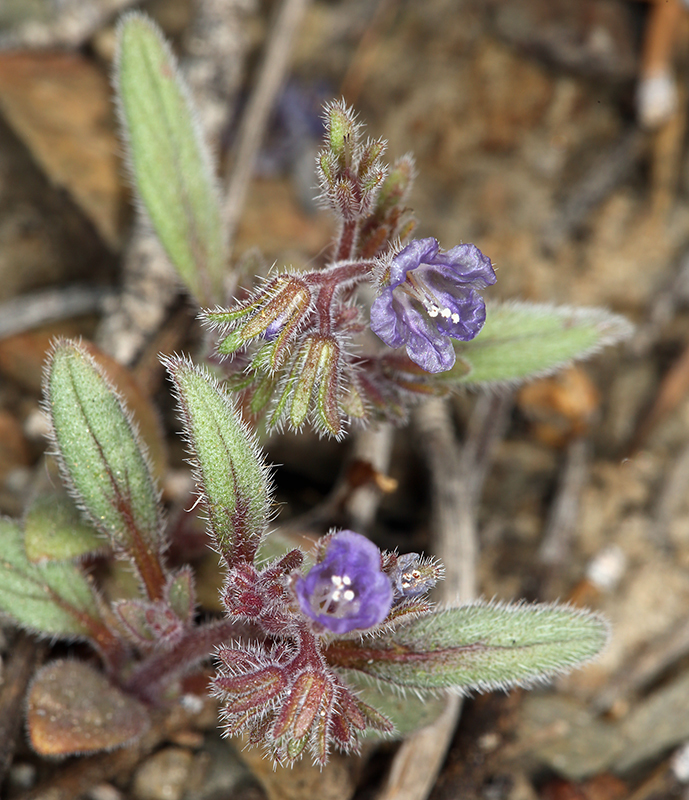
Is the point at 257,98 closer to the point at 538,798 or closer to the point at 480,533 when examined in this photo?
the point at 480,533

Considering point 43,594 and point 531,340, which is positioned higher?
point 531,340

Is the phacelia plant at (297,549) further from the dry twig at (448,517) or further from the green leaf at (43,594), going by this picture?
the dry twig at (448,517)

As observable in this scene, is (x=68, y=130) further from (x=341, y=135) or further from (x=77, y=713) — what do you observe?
(x=77, y=713)

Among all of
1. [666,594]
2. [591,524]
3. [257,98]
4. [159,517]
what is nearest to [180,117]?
[257,98]

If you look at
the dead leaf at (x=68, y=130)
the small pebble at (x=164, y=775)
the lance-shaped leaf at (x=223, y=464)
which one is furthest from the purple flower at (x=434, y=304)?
the dead leaf at (x=68, y=130)

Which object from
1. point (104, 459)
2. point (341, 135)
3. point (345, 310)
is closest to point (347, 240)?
point (345, 310)
